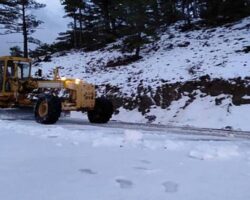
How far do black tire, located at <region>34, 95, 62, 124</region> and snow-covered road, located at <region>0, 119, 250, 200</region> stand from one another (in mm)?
4615

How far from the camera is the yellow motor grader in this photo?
48.0 feet

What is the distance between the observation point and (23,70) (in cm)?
1725

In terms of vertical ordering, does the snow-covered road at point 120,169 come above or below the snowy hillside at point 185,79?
below

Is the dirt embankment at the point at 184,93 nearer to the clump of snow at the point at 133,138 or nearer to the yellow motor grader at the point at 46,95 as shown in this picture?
the yellow motor grader at the point at 46,95

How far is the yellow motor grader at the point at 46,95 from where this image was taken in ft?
48.0

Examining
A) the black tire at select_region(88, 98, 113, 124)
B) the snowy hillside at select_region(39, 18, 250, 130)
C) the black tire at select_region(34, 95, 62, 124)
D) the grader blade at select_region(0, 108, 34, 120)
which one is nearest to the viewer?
the black tire at select_region(34, 95, 62, 124)

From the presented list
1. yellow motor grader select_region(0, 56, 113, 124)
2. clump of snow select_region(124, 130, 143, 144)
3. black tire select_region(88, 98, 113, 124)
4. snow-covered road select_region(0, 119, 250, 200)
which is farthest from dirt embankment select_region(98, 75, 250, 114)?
snow-covered road select_region(0, 119, 250, 200)

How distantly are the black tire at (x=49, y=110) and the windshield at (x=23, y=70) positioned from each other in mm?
2744

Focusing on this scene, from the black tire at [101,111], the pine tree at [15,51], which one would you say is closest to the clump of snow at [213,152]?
the black tire at [101,111]

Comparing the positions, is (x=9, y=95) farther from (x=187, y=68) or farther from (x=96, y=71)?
(x=96, y=71)

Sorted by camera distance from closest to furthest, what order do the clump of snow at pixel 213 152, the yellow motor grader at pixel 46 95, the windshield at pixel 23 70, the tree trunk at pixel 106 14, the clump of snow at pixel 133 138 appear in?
1. the clump of snow at pixel 213 152
2. the clump of snow at pixel 133 138
3. the yellow motor grader at pixel 46 95
4. the windshield at pixel 23 70
5. the tree trunk at pixel 106 14

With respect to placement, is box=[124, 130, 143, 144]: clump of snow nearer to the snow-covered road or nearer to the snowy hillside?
the snow-covered road

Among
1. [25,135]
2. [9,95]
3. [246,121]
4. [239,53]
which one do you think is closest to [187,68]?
[239,53]

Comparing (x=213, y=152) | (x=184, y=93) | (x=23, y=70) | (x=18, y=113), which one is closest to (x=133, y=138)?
(x=213, y=152)
